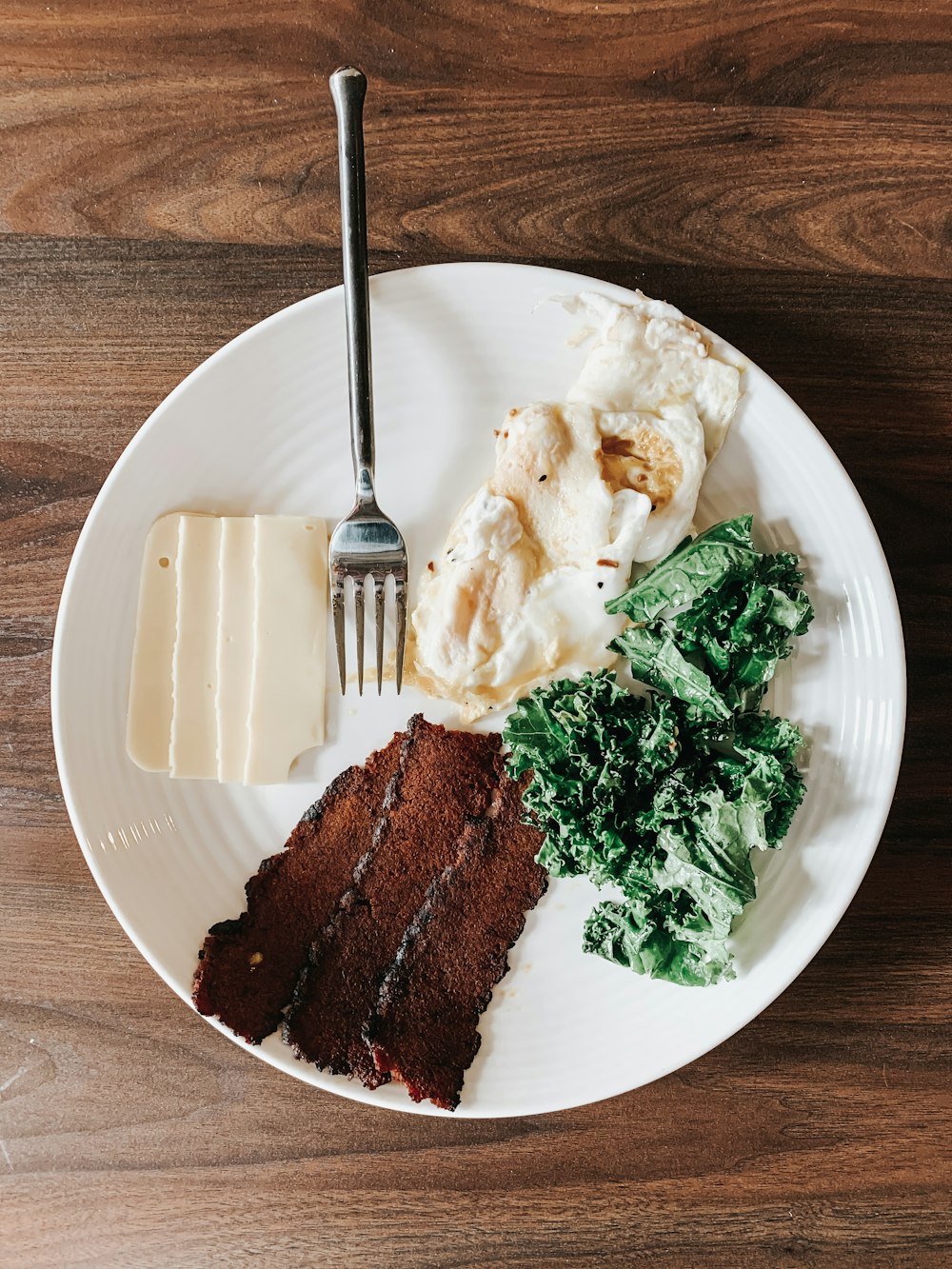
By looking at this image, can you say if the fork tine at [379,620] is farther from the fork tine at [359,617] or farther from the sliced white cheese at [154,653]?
the sliced white cheese at [154,653]

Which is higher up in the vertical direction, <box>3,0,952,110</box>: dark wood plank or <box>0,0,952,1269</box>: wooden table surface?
<box>3,0,952,110</box>: dark wood plank

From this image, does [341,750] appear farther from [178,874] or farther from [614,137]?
[614,137]

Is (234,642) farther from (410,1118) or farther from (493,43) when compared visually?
(493,43)

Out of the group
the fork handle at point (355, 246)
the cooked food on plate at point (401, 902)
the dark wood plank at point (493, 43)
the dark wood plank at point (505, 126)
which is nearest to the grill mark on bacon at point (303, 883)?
the cooked food on plate at point (401, 902)

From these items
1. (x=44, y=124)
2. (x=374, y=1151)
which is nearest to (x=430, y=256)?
(x=44, y=124)

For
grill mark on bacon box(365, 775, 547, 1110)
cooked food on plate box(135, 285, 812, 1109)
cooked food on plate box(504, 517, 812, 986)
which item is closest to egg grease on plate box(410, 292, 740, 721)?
cooked food on plate box(135, 285, 812, 1109)

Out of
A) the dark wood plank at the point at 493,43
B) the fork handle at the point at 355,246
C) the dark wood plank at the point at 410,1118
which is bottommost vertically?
the dark wood plank at the point at 410,1118

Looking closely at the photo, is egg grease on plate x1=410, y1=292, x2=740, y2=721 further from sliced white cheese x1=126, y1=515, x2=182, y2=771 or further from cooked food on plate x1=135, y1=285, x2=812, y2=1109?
sliced white cheese x1=126, y1=515, x2=182, y2=771
